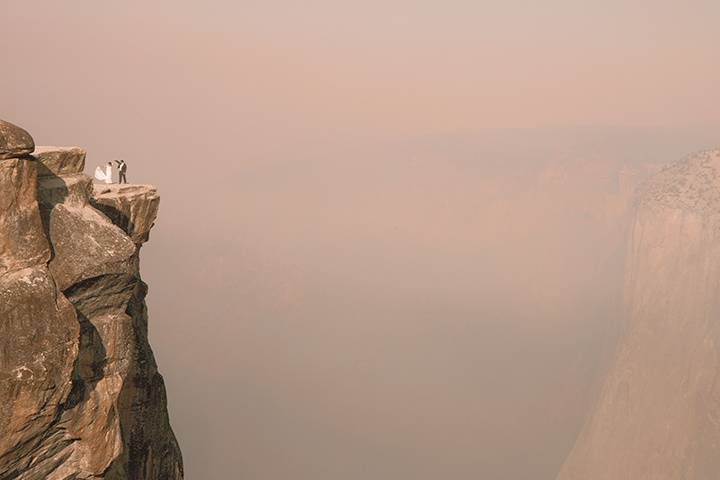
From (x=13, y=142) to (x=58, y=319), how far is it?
364 cm

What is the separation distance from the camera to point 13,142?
459 inches

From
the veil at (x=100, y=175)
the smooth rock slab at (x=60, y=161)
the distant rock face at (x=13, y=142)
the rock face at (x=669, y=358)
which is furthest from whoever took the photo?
the rock face at (x=669, y=358)

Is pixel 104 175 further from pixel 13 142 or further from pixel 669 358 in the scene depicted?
pixel 669 358

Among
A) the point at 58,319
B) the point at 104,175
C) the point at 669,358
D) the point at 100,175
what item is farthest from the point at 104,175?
the point at 669,358

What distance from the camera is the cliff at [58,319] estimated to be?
11570 millimetres

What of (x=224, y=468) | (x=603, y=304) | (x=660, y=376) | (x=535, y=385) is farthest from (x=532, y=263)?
(x=224, y=468)

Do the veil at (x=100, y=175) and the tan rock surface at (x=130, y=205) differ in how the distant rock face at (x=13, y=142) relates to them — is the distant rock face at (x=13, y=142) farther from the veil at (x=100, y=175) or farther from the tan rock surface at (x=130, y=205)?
the veil at (x=100, y=175)

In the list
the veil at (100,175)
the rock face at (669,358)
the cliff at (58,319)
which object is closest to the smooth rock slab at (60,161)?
the cliff at (58,319)

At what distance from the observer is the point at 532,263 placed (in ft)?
364

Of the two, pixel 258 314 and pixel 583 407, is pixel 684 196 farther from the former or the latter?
pixel 258 314

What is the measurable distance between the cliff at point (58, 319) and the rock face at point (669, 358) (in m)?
72.5

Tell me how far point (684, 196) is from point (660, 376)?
30.6m

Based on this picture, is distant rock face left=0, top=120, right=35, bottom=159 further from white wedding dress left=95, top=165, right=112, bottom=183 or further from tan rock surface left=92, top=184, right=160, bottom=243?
→ white wedding dress left=95, top=165, right=112, bottom=183

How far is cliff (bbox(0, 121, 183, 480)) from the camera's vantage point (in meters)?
11.6
